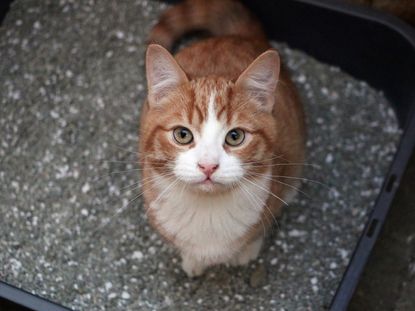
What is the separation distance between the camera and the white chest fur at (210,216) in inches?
70.6

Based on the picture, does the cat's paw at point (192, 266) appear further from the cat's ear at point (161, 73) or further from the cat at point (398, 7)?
the cat at point (398, 7)

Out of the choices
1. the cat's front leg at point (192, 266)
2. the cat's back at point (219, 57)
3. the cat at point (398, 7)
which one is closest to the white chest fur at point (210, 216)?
the cat's front leg at point (192, 266)

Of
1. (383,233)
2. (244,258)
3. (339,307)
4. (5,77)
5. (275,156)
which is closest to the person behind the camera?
(275,156)

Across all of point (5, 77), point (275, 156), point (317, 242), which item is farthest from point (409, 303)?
point (5, 77)

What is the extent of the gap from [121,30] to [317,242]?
1071 mm

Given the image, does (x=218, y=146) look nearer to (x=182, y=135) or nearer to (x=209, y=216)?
(x=182, y=135)

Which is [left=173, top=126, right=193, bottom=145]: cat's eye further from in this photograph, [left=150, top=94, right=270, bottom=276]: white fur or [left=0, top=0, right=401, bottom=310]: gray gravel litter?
[left=0, top=0, right=401, bottom=310]: gray gravel litter

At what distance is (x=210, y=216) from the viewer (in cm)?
184

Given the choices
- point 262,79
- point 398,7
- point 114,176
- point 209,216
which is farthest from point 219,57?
point 398,7

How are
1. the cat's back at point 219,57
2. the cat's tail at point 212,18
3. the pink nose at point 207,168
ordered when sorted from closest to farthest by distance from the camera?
1. the pink nose at point 207,168
2. the cat's back at point 219,57
3. the cat's tail at point 212,18

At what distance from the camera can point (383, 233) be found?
2354mm

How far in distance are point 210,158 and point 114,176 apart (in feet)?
2.73

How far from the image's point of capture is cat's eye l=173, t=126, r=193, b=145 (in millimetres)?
1640

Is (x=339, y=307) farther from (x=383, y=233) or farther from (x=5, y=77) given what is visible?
(x=5, y=77)
